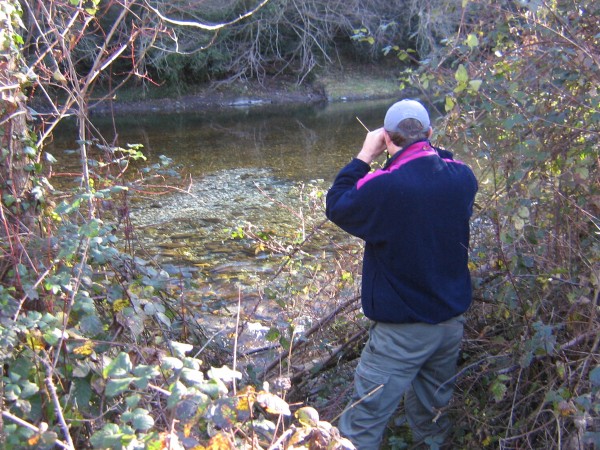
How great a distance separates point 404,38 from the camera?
89.2 feet

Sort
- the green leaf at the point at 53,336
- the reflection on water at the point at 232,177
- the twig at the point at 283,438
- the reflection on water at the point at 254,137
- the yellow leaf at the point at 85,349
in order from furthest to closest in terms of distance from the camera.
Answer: the reflection on water at the point at 254,137
the reflection on water at the point at 232,177
the yellow leaf at the point at 85,349
the green leaf at the point at 53,336
the twig at the point at 283,438

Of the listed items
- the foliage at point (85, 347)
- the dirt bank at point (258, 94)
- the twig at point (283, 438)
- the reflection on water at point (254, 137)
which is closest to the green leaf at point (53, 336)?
the foliage at point (85, 347)

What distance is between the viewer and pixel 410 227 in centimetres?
272

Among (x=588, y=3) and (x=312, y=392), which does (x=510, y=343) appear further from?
(x=588, y=3)

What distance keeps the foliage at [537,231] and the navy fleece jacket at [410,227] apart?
31cm

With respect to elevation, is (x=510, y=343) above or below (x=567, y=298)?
below

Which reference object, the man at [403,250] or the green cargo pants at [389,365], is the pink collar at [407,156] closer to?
the man at [403,250]

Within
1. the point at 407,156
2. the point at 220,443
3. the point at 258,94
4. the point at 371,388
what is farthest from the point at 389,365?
the point at 258,94

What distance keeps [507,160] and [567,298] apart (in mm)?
798

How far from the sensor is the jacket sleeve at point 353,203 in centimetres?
272

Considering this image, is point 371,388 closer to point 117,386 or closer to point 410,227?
point 410,227

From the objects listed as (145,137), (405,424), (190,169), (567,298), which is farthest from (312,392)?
(145,137)

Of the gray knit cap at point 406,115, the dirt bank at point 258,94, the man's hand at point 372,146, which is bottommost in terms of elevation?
the dirt bank at point 258,94

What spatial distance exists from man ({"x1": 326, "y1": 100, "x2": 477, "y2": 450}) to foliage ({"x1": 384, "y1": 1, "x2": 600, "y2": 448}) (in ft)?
0.93
